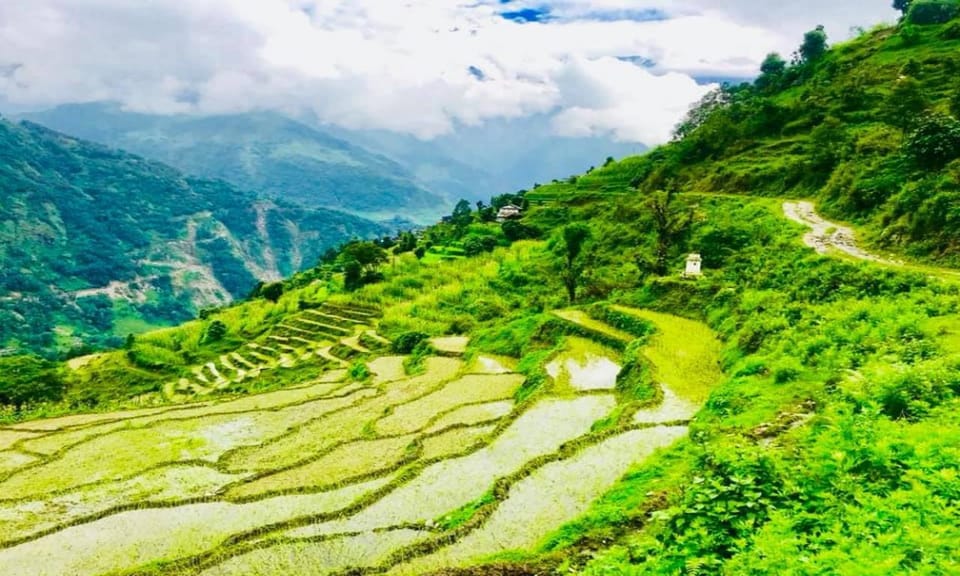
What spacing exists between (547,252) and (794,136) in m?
25.1

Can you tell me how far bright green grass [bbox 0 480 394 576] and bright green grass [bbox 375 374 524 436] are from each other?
6.42 m

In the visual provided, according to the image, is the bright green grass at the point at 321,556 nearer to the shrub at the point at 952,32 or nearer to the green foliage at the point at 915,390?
the green foliage at the point at 915,390

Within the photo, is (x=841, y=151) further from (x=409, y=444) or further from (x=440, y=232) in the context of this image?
(x=440, y=232)

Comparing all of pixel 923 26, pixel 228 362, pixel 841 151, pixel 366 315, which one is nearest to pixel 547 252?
pixel 366 315

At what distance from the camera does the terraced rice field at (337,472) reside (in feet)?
41.9

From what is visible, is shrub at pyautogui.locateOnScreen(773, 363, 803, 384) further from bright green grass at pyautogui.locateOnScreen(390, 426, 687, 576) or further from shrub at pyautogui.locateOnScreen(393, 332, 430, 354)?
shrub at pyautogui.locateOnScreen(393, 332, 430, 354)

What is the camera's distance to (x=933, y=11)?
7562cm

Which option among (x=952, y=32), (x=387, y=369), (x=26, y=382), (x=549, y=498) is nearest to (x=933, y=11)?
(x=952, y=32)

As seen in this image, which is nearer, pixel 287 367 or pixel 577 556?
pixel 577 556

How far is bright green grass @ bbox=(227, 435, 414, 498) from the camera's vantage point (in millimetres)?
17734

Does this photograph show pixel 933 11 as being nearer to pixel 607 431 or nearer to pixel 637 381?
pixel 637 381

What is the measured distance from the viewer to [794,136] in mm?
55844

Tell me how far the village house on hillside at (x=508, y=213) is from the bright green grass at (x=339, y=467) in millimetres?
57217

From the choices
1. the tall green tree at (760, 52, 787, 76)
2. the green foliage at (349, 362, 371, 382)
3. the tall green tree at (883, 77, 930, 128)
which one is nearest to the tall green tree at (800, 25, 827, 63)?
the tall green tree at (760, 52, 787, 76)
